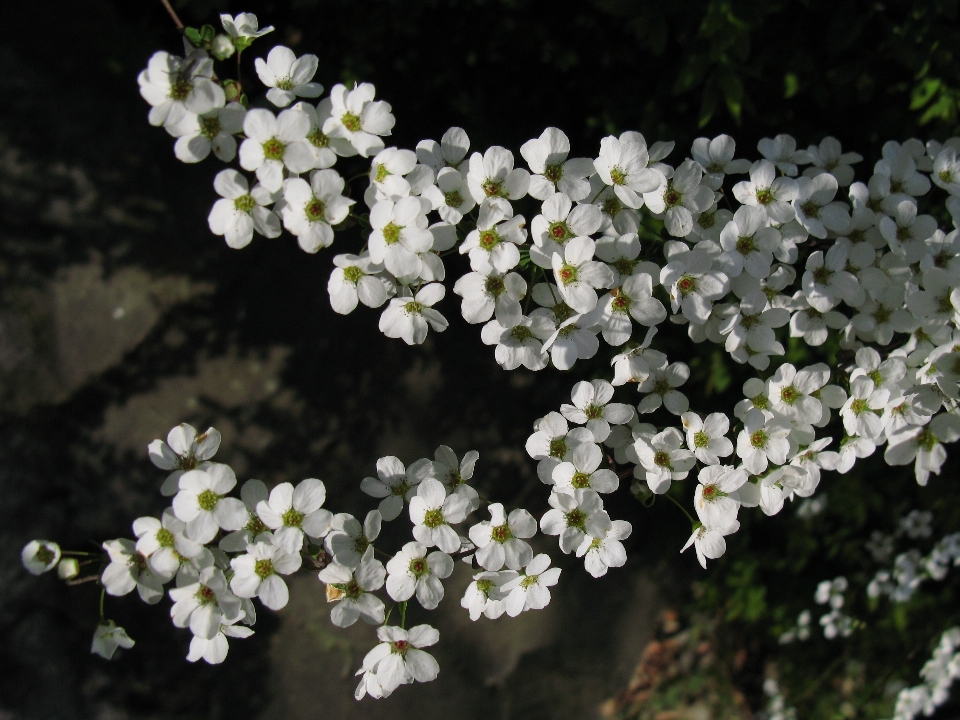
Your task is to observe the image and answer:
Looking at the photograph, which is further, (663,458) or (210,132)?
(663,458)

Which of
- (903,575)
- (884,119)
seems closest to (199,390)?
(884,119)

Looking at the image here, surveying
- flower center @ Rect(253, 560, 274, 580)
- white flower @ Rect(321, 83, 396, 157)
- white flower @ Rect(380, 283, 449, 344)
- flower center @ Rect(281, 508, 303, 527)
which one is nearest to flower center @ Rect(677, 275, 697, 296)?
white flower @ Rect(380, 283, 449, 344)

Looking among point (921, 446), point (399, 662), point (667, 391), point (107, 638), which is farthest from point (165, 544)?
point (921, 446)

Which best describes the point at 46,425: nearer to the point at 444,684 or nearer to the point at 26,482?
the point at 26,482

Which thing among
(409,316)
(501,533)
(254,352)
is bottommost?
(254,352)

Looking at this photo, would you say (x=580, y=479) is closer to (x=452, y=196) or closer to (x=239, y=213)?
(x=452, y=196)

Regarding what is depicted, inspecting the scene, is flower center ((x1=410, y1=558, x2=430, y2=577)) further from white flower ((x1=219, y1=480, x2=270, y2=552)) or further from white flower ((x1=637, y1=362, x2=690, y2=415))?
white flower ((x1=637, y1=362, x2=690, y2=415))

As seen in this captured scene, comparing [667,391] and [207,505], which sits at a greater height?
[667,391]
